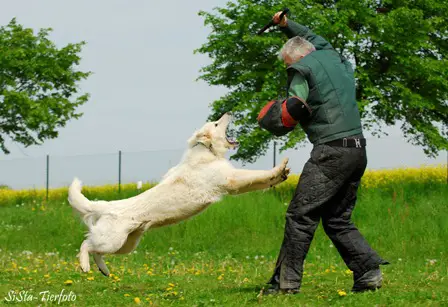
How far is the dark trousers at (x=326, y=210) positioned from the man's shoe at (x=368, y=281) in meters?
0.06

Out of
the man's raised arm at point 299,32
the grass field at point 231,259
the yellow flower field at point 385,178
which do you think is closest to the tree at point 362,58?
A: the yellow flower field at point 385,178

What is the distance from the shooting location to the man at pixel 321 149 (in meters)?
6.19

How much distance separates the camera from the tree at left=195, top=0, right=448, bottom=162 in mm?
23047

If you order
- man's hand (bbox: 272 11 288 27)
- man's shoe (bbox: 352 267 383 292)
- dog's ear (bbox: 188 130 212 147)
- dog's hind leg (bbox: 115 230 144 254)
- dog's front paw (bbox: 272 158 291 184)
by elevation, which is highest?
man's hand (bbox: 272 11 288 27)

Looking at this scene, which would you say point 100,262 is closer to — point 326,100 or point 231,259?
point 326,100

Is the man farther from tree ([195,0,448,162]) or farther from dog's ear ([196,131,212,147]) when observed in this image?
tree ([195,0,448,162])

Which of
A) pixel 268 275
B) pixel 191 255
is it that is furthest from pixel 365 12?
pixel 268 275

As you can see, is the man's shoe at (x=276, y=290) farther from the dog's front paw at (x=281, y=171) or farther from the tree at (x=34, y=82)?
the tree at (x=34, y=82)

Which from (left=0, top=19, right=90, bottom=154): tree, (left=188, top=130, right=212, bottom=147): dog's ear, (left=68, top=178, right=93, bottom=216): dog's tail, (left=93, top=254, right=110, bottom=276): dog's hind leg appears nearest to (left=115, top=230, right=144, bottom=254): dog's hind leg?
(left=93, top=254, right=110, bottom=276): dog's hind leg

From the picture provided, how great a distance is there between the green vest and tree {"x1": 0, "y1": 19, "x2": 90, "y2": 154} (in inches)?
1131

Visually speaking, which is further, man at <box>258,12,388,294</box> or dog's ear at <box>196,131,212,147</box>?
dog's ear at <box>196,131,212,147</box>

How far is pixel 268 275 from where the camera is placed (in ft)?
29.4

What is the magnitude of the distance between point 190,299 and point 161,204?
1.10 m

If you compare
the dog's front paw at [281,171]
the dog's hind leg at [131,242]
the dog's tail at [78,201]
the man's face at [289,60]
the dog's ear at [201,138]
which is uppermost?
the man's face at [289,60]
